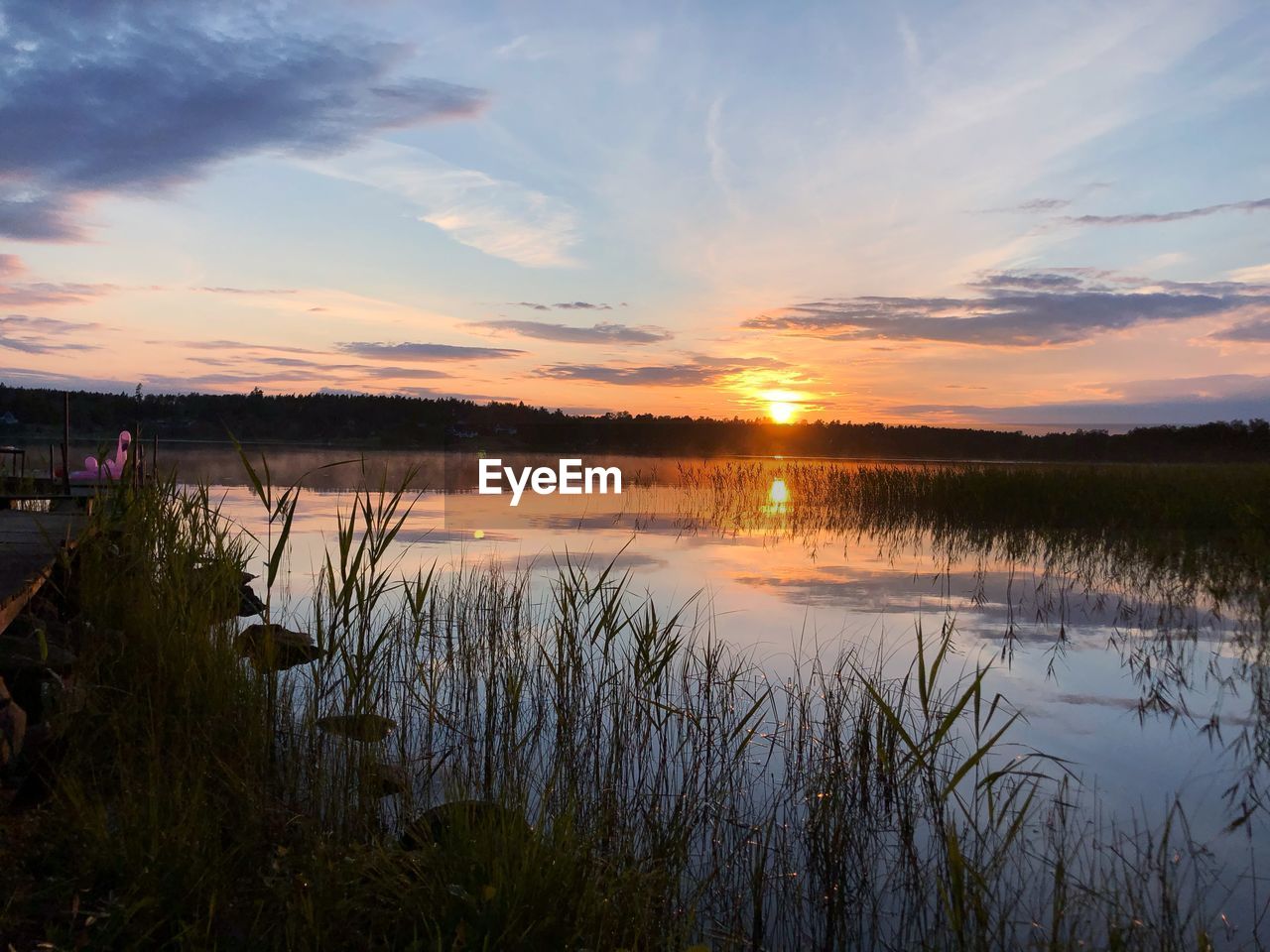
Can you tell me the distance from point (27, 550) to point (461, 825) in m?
4.85

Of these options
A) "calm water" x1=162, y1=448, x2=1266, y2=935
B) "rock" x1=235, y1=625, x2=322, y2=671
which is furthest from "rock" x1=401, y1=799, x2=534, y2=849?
"calm water" x1=162, y1=448, x2=1266, y2=935

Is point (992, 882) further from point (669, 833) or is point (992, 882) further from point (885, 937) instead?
point (669, 833)

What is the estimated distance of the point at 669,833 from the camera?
3936 millimetres

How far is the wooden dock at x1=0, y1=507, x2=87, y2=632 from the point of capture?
4766 millimetres

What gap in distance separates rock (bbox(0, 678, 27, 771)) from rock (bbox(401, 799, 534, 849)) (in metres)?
1.62

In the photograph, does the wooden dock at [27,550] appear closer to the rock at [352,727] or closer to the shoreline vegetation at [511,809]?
the shoreline vegetation at [511,809]

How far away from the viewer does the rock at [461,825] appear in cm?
289

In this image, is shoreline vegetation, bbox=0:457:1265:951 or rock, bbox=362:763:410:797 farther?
rock, bbox=362:763:410:797

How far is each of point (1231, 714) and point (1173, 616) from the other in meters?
3.05
